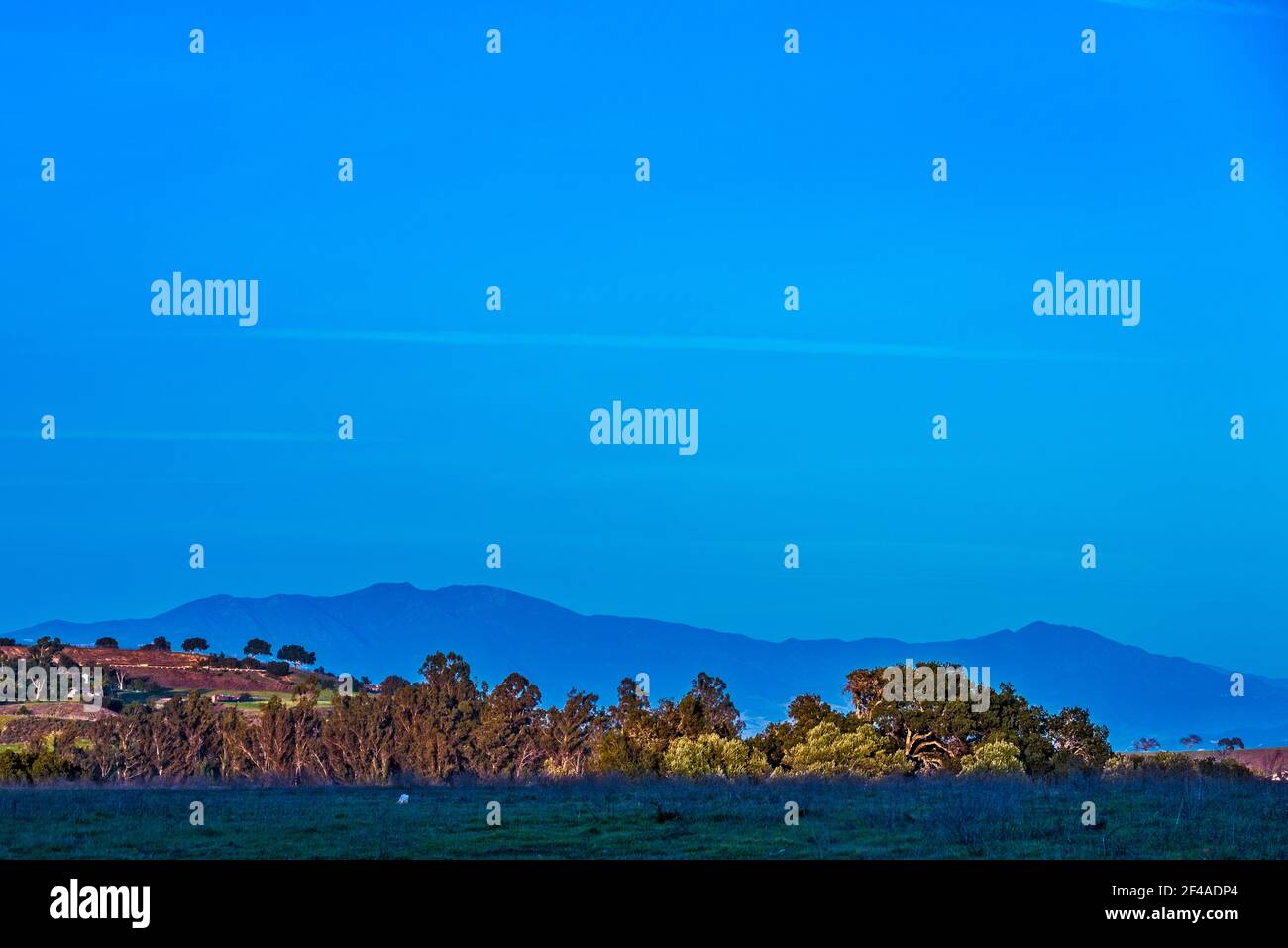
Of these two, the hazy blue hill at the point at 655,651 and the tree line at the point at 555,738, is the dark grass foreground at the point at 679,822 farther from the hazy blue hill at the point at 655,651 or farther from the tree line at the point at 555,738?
the hazy blue hill at the point at 655,651

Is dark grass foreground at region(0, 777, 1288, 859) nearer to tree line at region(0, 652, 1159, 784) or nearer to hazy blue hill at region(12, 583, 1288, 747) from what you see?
tree line at region(0, 652, 1159, 784)

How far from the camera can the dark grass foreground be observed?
24734 mm

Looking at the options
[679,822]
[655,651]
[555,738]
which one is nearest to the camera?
[679,822]

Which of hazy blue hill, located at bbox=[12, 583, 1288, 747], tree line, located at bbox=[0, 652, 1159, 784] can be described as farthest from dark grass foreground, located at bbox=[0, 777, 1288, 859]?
hazy blue hill, located at bbox=[12, 583, 1288, 747]

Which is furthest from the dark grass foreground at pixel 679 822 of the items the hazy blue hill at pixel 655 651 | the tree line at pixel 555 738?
the hazy blue hill at pixel 655 651

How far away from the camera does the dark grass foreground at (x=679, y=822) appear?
81.1 ft

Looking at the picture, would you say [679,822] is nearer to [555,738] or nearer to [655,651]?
[555,738]

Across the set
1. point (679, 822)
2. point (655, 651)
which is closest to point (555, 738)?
point (679, 822)

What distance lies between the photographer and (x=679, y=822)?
2806 cm

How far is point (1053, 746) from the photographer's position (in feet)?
158
